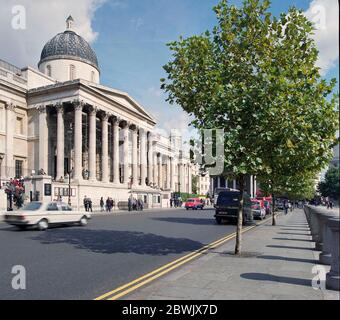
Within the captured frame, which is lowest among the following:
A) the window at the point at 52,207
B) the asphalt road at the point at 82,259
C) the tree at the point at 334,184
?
the asphalt road at the point at 82,259

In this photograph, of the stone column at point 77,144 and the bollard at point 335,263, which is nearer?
the bollard at point 335,263

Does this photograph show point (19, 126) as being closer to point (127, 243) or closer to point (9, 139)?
point (9, 139)

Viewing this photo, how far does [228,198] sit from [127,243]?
1255 centimetres

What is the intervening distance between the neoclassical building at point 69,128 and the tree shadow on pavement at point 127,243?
72.3 feet

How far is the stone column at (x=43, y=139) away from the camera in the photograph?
48.9 m

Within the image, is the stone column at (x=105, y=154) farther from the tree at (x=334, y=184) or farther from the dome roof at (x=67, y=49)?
the tree at (x=334, y=184)

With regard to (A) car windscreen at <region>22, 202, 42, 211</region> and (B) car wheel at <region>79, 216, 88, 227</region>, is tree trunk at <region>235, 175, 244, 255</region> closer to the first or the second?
(A) car windscreen at <region>22, 202, 42, 211</region>

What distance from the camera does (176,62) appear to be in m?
11.9

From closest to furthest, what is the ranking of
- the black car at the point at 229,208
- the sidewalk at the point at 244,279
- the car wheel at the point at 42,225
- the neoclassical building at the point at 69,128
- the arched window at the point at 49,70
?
the sidewalk at the point at 244,279 < the car wheel at the point at 42,225 < the black car at the point at 229,208 < the neoclassical building at the point at 69,128 < the arched window at the point at 49,70

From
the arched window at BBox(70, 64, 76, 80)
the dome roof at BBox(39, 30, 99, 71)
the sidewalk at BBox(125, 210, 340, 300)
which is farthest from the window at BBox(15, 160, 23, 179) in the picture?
the sidewalk at BBox(125, 210, 340, 300)

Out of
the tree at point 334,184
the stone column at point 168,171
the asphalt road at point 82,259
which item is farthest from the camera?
the stone column at point 168,171

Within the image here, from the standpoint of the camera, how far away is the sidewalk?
625 centimetres

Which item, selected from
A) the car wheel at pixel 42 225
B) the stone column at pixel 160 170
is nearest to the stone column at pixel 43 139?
the car wheel at pixel 42 225

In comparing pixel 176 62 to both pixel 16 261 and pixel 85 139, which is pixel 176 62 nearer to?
pixel 16 261
